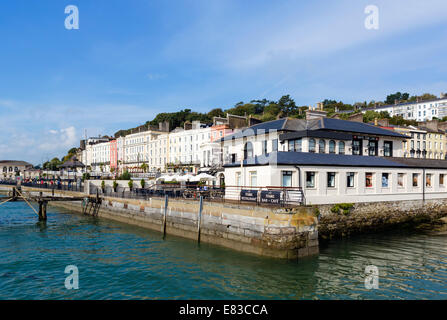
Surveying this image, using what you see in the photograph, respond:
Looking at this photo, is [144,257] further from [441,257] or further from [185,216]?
[441,257]

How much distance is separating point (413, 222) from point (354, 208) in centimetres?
829

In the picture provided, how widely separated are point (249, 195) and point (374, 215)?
11.4 metres

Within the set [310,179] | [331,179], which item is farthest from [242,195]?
[331,179]

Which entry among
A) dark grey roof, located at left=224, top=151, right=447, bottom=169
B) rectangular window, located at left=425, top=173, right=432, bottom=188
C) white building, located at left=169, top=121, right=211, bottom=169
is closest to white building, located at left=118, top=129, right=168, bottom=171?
white building, located at left=169, top=121, right=211, bottom=169

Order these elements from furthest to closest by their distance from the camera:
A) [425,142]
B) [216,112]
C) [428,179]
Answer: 1. [216,112]
2. [425,142]
3. [428,179]

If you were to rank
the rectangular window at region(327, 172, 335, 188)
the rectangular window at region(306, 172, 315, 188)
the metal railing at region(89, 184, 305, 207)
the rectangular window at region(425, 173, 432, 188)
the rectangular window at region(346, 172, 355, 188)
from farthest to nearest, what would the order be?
the rectangular window at region(425, 173, 432, 188) < the rectangular window at region(346, 172, 355, 188) < the rectangular window at region(327, 172, 335, 188) < the rectangular window at region(306, 172, 315, 188) < the metal railing at region(89, 184, 305, 207)

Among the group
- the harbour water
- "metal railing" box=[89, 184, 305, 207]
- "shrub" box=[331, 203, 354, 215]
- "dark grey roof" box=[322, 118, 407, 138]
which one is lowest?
the harbour water

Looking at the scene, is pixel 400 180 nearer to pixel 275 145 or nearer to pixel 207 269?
pixel 275 145

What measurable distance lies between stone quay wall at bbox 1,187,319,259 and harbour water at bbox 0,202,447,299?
0.67 m

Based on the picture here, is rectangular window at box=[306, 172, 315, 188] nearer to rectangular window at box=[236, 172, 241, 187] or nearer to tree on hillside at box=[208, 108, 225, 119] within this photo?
rectangular window at box=[236, 172, 241, 187]

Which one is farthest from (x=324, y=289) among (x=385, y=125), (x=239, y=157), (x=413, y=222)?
(x=385, y=125)

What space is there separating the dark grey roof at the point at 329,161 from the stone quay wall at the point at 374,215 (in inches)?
→ 125

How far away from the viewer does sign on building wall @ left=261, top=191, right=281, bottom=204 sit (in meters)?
19.7

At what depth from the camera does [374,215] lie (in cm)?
2594
